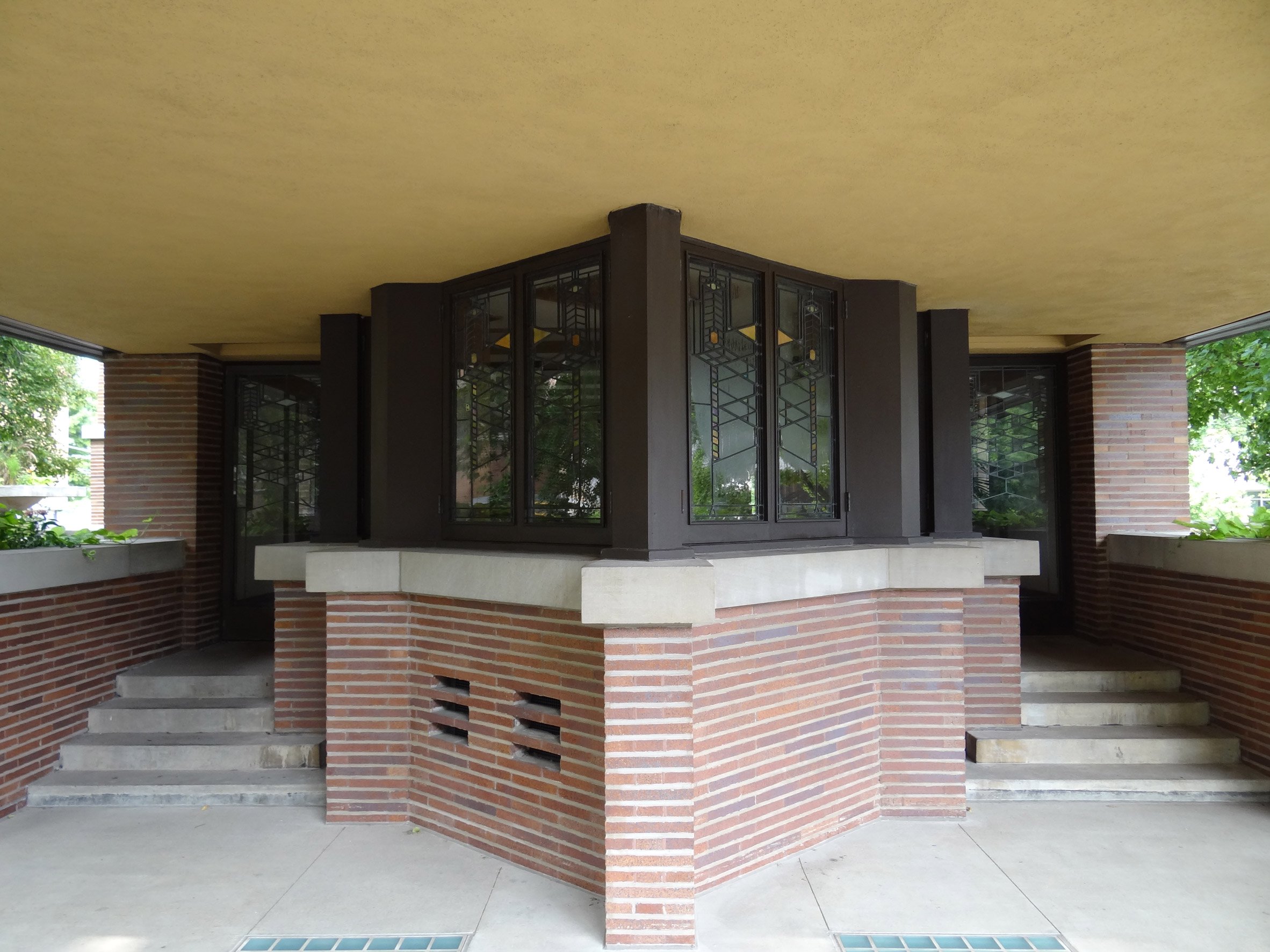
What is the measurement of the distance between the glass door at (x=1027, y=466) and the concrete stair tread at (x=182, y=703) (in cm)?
637

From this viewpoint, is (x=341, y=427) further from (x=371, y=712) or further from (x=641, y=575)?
(x=641, y=575)

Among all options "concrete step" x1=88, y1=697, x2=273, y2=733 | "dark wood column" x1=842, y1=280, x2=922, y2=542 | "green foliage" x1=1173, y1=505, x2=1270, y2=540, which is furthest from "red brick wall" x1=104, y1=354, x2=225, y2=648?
"green foliage" x1=1173, y1=505, x2=1270, y2=540

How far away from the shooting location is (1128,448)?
7637mm

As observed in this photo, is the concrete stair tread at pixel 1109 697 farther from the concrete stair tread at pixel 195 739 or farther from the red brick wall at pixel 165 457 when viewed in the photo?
the red brick wall at pixel 165 457

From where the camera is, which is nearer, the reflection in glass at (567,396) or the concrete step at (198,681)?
Answer: the reflection in glass at (567,396)

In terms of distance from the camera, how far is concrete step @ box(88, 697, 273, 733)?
20.1ft

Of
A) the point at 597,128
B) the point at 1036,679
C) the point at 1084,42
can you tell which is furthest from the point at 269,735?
the point at 1084,42

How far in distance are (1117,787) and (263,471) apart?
7.43 metres

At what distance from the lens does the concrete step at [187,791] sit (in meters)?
5.49

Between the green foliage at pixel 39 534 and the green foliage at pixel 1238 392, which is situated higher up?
the green foliage at pixel 1238 392

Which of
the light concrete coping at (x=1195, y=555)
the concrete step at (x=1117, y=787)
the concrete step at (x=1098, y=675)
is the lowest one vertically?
the concrete step at (x=1117, y=787)

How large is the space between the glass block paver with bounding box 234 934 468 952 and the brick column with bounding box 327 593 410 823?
1327 mm

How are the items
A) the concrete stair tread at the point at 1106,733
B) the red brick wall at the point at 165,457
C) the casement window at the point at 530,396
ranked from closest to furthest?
the casement window at the point at 530,396 → the concrete stair tread at the point at 1106,733 → the red brick wall at the point at 165,457

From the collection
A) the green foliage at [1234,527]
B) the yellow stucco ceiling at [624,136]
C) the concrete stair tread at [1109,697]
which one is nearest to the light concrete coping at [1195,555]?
the green foliage at [1234,527]
